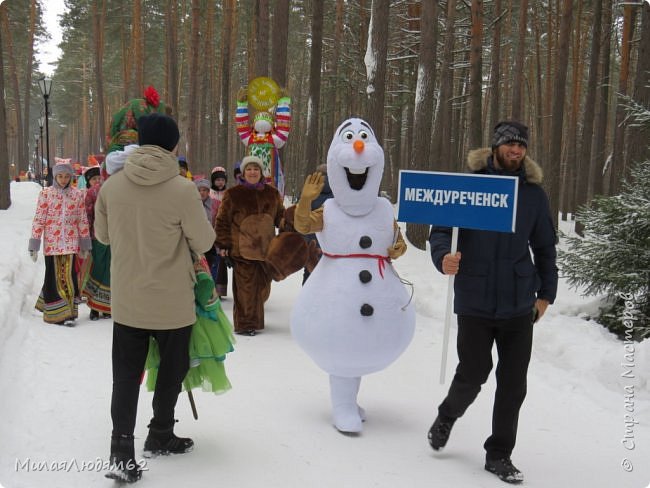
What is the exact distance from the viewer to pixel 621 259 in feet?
21.0

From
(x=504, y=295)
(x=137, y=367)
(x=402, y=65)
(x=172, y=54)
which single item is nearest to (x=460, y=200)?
(x=504, y=295)

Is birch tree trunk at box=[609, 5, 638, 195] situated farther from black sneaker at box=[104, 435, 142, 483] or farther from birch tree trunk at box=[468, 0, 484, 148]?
black sneaker at box=[104, 435, 142, 483]

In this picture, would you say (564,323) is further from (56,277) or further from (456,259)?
(56,277)

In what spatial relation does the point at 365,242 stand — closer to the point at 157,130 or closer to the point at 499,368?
the point at 499,368

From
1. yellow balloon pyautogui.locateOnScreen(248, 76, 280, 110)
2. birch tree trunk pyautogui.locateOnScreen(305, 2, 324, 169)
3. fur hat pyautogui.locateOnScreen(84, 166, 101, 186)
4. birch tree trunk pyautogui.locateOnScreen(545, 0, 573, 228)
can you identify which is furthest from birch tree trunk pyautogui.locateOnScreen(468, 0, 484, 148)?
fur hat pyautogui.locateOnScreen(84, 166, 101, 186)

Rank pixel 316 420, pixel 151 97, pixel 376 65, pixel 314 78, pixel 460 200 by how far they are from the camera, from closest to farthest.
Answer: pixel 460 200
pixel 316 420
pixel 151 97
pixel 376 65
pixel 314 78

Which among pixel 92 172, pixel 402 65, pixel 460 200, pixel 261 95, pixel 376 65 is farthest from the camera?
pixel 402 65

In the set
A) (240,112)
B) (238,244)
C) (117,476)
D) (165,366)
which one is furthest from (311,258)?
(240,112)

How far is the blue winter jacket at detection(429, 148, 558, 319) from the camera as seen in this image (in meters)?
3.59

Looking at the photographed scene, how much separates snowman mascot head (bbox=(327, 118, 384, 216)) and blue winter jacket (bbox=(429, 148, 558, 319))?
2.14 feet

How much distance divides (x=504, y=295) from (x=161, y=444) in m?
2.30

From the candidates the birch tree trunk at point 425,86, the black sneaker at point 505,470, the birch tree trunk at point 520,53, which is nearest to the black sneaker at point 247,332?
the black sneaker at point 505,470

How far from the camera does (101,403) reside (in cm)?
450

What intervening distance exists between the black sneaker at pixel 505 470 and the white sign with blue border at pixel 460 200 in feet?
4.63
